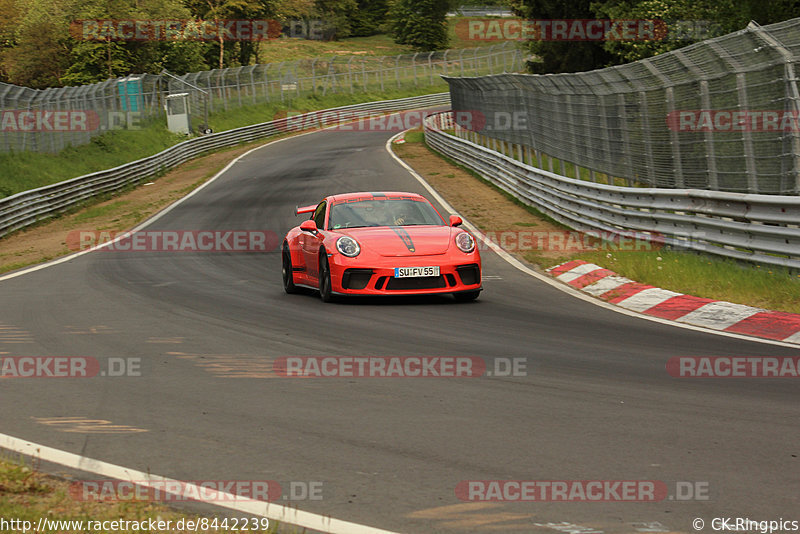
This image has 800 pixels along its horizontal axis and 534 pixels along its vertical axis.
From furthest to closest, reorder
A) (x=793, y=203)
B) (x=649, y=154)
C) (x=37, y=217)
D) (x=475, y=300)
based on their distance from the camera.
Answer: (x=37, y=217) → (x=649, y=154) → (x=475, y=300) → (x=793, y=203)

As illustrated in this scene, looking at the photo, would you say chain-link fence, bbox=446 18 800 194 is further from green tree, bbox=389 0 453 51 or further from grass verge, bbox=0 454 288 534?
green tree, bbox=389 0 453 51

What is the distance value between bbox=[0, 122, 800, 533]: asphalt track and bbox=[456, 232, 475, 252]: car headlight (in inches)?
25.0

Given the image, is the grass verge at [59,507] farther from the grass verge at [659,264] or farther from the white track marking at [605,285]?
the white track marking at [605,285]

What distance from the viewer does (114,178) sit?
36.4 meters

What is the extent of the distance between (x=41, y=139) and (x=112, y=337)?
29596mm

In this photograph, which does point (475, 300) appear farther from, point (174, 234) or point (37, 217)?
point (37, 217)

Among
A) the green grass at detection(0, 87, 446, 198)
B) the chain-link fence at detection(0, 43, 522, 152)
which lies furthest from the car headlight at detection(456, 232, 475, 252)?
the chain-link fence at detection(0, 43, 522, 152)


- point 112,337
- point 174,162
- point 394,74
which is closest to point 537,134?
point 112,337

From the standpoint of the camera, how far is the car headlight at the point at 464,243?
1194 centimetres

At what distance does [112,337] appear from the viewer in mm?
9586

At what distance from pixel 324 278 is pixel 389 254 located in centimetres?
96

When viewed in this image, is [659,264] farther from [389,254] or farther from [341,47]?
[341,47]

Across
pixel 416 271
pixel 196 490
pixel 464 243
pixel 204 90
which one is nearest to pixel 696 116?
pixel 464 243

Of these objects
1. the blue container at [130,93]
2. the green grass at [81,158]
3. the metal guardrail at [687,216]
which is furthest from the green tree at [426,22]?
the metal guardrail at [687,216]
